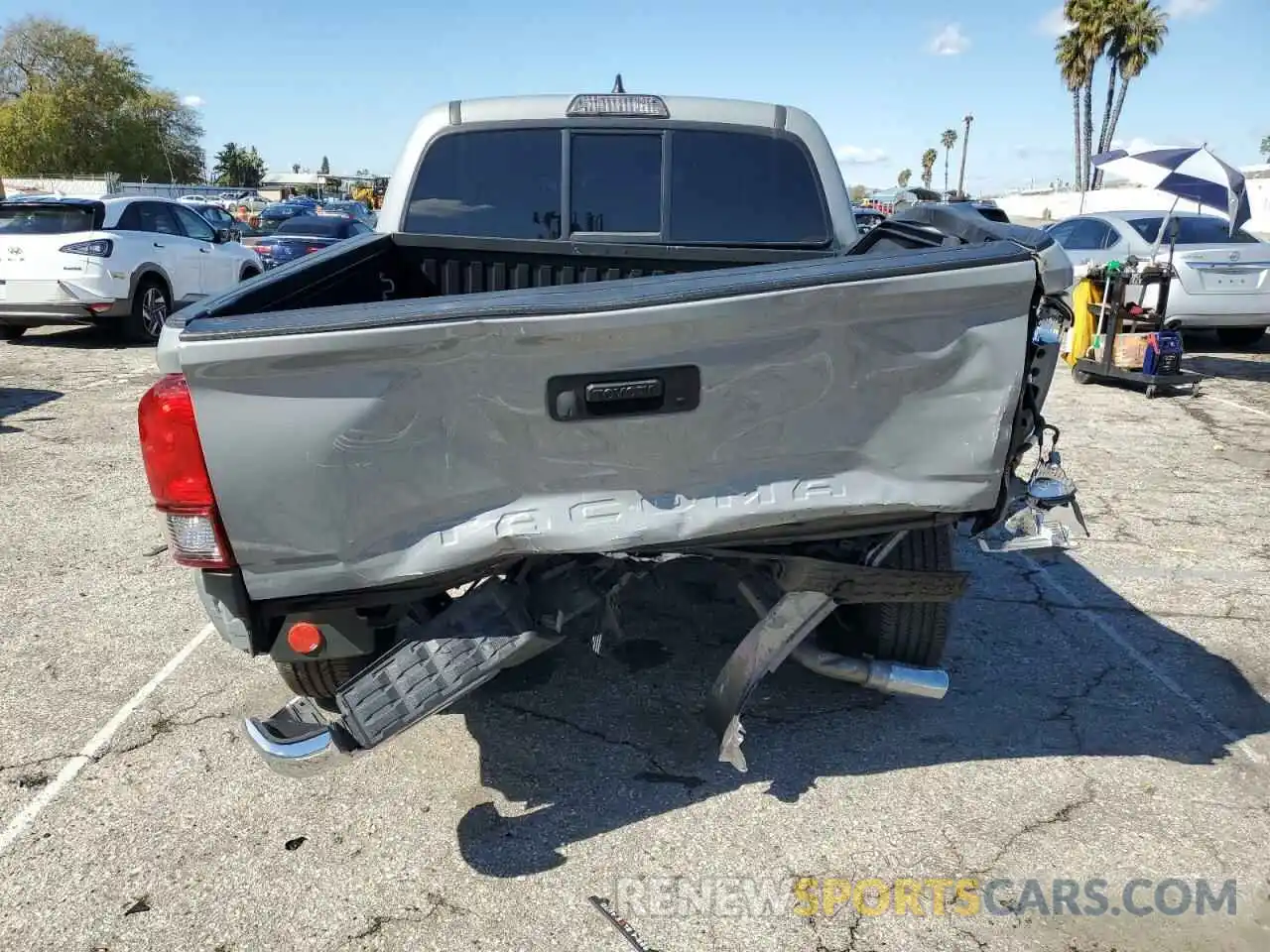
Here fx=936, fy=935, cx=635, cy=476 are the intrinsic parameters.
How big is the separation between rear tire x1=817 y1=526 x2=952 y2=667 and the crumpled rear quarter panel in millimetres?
546

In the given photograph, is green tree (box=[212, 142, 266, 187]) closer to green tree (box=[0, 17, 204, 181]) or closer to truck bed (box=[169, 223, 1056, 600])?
green tree (box=[0, 17, 204, 181])

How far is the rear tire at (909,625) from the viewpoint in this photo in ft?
9.99

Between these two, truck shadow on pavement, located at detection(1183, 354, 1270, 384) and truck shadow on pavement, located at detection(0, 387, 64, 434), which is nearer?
truck shadow on pavement, located at detection(0, 387, 64, 434)

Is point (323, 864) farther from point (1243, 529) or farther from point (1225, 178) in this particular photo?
point (1225, 178)

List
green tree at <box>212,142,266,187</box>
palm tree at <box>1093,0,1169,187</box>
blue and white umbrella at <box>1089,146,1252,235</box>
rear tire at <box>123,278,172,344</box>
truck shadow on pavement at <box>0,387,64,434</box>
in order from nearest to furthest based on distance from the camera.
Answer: truck shadow on pavement at <box>0,387,64,434</box>
blue and white umbrella at <box>1089,146,1252,235</box>
rear tire at <box>123,278,172,344</box>
palm tree at <box>1093,0,1169,187</box>
green tree at <box>212,142,266,187</box>

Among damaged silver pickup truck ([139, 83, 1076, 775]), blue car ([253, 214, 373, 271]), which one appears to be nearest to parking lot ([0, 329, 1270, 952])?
damaged silver pickup truck ([139, 83, 1076, 775])

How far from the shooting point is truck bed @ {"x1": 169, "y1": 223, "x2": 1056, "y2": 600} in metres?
2.20

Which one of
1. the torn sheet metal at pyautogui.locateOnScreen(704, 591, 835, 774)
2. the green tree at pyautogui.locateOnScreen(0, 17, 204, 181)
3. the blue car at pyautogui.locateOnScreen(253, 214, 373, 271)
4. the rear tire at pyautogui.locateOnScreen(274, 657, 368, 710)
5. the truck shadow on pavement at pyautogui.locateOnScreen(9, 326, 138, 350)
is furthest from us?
the green tree at pyautogui.locateOnScreen(0, 17, 204, 181)

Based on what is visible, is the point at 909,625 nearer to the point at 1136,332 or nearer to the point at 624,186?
the point at 624,186

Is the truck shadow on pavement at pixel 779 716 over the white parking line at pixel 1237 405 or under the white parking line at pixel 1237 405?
under

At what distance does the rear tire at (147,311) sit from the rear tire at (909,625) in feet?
35.5

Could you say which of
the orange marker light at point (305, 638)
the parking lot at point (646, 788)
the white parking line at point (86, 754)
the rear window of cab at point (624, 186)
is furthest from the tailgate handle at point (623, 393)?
the rear window of cab at point (624, 186)

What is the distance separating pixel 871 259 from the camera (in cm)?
239

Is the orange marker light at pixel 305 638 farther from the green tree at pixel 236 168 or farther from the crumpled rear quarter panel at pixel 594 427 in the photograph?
the green tree at pixel 236 168
